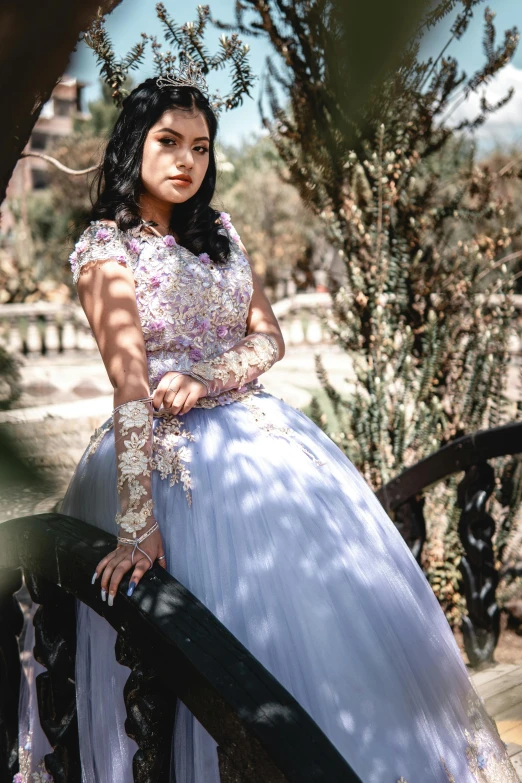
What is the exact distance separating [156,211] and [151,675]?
117cm

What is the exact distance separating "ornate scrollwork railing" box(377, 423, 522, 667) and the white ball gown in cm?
82

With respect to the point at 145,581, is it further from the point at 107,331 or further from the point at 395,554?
the point at 395,554

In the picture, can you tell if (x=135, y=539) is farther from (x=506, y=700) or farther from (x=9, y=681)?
(x=506, y=700)

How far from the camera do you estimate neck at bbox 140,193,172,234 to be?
2012 mm

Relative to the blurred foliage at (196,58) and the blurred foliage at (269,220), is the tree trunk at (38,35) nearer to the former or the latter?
the blurred foliage at (196,58)

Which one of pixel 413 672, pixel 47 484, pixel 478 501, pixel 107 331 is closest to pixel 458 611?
pixel 478 501

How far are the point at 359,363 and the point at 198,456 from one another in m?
1.79

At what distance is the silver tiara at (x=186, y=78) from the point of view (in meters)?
1.95

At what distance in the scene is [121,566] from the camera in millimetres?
1453

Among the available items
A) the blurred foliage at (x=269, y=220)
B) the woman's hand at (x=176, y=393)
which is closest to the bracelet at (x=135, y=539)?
the woman's hand at (x=176, y=393)

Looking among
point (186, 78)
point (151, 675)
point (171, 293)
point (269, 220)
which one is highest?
point (269, 220)

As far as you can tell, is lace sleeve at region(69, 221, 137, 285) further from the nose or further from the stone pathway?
the stone pathway

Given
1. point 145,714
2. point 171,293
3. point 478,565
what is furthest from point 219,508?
point 478,565

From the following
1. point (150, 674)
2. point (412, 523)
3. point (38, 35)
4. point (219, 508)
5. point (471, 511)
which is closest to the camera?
point (38, 35)
